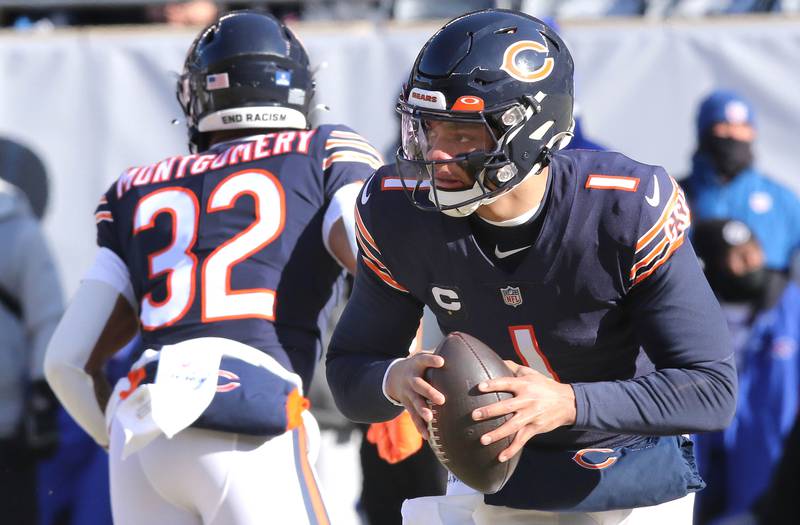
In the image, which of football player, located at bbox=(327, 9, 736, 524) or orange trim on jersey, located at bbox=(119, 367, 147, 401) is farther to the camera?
orange trim on jersey, located at bbox=(119, 367, 147, 401)

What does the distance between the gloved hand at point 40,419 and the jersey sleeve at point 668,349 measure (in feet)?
9.69

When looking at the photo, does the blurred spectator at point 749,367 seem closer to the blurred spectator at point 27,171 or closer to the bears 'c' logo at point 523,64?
the bears 'c' logo at point 523,64

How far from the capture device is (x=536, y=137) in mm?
2791

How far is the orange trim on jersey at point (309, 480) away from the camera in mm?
3332

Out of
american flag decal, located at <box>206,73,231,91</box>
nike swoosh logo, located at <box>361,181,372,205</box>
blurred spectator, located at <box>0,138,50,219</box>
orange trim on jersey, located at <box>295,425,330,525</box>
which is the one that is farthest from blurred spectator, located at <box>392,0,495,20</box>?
nike swoosh logo, located at <box>361,181,372,205</box>

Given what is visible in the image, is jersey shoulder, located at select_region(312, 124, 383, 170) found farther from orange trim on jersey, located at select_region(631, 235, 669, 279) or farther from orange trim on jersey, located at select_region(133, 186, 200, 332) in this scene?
orange trim on jersey, located at select_region(631, 235, 669, 279)

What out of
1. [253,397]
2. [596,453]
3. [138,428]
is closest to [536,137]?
[596,453]

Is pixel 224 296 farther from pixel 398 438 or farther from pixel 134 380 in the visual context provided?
pixel 398 438

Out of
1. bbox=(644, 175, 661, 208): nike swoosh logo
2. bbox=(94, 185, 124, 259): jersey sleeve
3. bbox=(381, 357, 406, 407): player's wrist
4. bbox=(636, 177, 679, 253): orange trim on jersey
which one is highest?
bbox=(644, 175, 661, 208): nike swoosh logo

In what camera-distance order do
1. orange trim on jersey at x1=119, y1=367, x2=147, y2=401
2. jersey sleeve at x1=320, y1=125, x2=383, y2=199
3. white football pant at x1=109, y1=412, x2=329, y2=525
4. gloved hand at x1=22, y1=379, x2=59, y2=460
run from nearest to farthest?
white football pant at x1=109, y1=412, x2=329, y2=525 < orange trim on jersey at x1=119, y1=367, x2=147, y2=401 < jersey sleeve at x1=320, y1=125, x2=383, y2=199 < gloved hand at x1=22, y1=379, x2=59, y2=460

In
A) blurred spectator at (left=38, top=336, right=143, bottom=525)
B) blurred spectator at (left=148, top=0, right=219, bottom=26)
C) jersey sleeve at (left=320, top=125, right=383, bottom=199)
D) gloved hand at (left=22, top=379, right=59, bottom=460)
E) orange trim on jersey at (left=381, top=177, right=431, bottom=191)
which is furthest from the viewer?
blurred spectator at (left=148, top=0, right=219, bottom=26)

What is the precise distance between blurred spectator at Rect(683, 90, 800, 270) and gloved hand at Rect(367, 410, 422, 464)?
2762mm

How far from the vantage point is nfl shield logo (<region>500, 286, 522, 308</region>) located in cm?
275

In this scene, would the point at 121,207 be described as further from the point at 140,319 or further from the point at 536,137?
the point at 536,137
